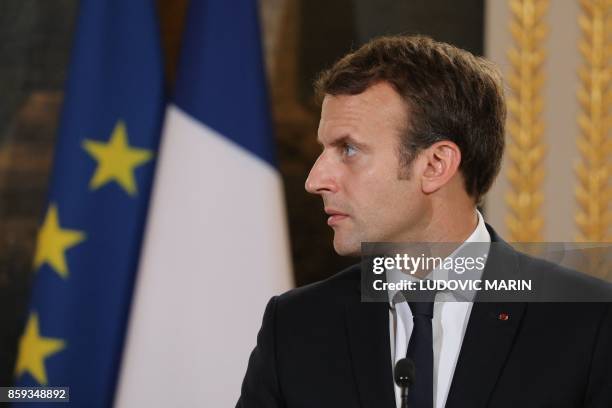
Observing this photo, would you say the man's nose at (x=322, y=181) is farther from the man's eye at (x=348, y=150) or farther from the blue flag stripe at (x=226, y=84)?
the blue flag stripe at (x=226, y=84)

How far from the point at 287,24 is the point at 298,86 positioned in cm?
22

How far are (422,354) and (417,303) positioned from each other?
0.35 ft

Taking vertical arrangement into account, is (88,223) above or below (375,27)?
below

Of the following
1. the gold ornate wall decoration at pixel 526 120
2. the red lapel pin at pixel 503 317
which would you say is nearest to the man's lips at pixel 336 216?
the red lapel pin at pixel 503 317

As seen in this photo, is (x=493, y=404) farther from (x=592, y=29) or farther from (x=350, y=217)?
(x=592, y=29)

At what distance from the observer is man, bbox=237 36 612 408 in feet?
5.90

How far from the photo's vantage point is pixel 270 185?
2949 mm

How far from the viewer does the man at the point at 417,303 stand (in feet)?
5.90

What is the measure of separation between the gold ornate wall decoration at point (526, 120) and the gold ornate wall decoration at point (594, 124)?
13 centimetres

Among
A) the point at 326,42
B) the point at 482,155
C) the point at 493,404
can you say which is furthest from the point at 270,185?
the point at 493,404

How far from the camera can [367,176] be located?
1.91 meters

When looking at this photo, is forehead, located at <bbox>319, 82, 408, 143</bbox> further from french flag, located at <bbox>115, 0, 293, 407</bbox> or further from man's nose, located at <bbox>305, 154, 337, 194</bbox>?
french flag, located at <bbox>115, 0, 293, 407</bbox>

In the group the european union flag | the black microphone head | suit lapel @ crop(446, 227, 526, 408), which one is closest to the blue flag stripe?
the european union flag

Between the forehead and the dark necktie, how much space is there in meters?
0.37
